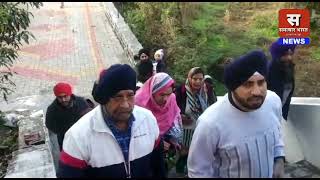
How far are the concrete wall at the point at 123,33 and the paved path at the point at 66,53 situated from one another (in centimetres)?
27

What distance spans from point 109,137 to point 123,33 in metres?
8.07

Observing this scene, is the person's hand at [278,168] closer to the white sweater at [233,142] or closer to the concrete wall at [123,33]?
the white sweater at [233,142]

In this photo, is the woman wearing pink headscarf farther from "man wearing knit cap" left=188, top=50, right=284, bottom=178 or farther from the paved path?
the paved path


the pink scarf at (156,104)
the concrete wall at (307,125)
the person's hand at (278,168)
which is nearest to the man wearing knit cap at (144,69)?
the pink scarf at (156,104)

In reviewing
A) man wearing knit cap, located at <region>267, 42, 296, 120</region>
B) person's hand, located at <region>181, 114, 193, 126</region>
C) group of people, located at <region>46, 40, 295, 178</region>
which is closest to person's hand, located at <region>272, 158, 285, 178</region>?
group of people, located at <region>46, 40, 295, 178</region>

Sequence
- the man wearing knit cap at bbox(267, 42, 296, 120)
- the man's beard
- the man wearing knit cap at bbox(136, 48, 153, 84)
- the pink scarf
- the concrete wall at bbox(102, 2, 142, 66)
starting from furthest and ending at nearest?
1. the concrete wall at bbox(102, 2, 142, 66)
2. the man wearing knit cap at bbox(136, 48, 153, 84)
3. the man wearing knit cap at bbox(267, 42, 296, 120)
4. the pink scarf
5. the man's beard

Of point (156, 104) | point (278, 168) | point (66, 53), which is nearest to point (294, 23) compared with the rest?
point (66, 53)

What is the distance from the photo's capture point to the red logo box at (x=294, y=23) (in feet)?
29.8

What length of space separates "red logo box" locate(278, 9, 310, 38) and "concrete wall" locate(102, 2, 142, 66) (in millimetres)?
3050

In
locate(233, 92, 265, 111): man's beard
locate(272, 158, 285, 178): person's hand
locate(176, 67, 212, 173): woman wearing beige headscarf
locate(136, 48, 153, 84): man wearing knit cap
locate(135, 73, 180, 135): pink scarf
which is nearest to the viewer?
locate(233, 92, 265, 111): man's beard

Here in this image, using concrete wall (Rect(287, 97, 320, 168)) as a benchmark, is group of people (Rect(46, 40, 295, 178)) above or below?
above

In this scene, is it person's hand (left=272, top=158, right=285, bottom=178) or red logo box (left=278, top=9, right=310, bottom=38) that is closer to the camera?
person's hand (left=272, top=158, right=285, bottom=178)

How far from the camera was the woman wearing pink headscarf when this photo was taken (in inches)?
168

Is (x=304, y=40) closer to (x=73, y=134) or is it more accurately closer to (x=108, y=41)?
(x=108, y=41)
